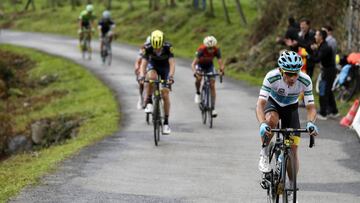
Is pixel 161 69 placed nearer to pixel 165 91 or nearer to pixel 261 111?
pixel 165 91

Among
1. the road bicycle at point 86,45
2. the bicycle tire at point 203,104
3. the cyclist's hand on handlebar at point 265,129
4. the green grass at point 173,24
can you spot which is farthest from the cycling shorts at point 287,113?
the road bicycle at point 86,45

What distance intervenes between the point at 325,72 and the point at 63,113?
8.36 meters

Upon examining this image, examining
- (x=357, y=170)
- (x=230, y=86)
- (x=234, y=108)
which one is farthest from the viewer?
(x=230, y=86)

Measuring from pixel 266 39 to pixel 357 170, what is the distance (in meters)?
16.4

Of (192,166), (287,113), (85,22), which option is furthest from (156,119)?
(85,22)

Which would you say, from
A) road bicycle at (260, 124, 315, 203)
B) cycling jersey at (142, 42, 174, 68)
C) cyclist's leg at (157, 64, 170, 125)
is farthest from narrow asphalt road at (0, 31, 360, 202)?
cycling jersey at (142, 42, 174, 68)

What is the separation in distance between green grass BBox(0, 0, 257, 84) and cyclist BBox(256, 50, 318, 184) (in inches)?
680

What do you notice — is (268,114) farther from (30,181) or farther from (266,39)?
(266,39)

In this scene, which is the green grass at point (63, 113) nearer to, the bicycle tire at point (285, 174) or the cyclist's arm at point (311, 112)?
the bicycle tire at point (285, 174)

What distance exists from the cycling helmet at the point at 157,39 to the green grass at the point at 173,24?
12.3m

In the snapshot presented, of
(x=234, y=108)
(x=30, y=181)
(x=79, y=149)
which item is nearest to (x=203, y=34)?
(x=234, y=108)

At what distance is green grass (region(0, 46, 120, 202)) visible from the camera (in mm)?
13180

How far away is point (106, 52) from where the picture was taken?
3131 centimetres

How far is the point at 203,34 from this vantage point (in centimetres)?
4122
